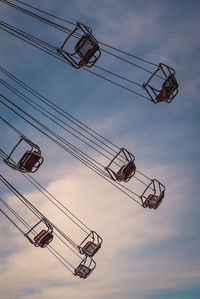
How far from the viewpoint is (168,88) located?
10.4 meters

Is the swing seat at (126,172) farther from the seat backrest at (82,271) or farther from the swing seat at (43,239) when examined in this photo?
the seat backrest at (82,271)

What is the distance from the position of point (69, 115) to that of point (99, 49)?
368 cm

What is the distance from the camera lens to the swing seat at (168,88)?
10.2 metres

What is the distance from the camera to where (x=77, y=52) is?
8.30 metres

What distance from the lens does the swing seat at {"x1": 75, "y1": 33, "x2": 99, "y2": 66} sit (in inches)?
328

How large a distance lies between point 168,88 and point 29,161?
586cm

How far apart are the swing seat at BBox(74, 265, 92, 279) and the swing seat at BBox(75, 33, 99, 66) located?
1039 cm

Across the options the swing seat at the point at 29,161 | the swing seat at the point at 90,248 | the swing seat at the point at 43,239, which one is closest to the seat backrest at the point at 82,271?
the swing seat at the point at 90,248

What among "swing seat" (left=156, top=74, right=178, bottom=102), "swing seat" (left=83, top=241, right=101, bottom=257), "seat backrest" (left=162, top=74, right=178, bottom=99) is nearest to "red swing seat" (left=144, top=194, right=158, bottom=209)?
"swing seat" (left=83, top=241, right=101, bottom=257)

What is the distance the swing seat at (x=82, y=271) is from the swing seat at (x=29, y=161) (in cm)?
705

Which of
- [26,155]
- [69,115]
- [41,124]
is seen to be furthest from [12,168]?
[69,115]

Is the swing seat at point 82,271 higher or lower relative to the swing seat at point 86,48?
lower

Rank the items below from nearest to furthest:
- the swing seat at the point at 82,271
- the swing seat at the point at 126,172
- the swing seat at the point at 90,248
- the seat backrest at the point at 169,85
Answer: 1. the seat backrest at the point at 169,85
2. the swing seat at the point at 126,172
3. the swing seat at the point at 90,248
4. the swing seat at the point at 82,271

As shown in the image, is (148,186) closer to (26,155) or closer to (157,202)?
(157,202)
